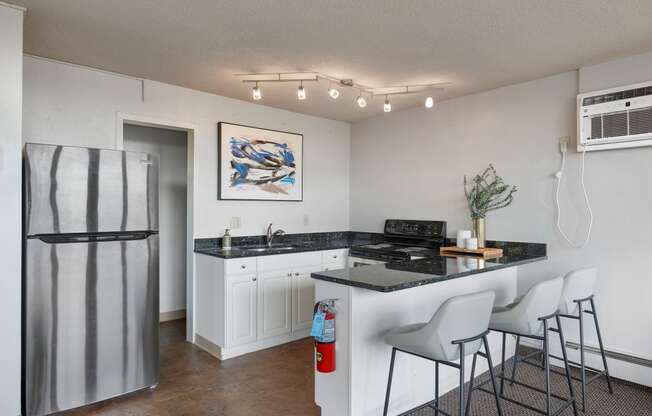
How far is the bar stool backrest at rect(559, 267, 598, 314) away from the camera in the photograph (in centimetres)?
260

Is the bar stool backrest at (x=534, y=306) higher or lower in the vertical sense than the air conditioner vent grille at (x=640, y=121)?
lower

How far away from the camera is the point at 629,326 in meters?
2.92

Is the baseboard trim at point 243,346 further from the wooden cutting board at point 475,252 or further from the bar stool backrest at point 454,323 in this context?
the bar stool backrest at point 454,323

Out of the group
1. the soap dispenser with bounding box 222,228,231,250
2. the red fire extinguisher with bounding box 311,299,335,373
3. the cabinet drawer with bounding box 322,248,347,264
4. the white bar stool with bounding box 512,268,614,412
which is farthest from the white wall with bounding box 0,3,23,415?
the white bar stool with bounding box 512,268,614,412

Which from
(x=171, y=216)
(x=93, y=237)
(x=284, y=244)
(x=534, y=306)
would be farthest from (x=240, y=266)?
(x=534, y=306)

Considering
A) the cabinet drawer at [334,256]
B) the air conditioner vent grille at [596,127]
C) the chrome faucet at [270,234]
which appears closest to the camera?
the air conditioner vent grille at [596,127]

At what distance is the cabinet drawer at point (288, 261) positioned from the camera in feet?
11.7

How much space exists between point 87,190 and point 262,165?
1.90 metres

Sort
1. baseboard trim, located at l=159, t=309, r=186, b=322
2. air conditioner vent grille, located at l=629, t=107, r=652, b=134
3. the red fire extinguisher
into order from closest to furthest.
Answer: the red fire extinguisher → air conditioner vent grille, located at l=629, t=107, r=652, b=134 → baseboard trim, located at l=159, t=309, r=186, b=322

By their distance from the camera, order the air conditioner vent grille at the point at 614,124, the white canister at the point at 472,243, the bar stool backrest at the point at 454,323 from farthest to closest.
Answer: the white canister at the point at 472,243 → the air conditioner vent grille at the point at 614,124 → the bar stool backrest at the point at 454,323

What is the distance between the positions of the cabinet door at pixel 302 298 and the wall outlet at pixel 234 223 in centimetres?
75

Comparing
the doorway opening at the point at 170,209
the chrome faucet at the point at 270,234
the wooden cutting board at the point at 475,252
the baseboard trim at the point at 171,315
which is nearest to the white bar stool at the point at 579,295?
the wooden cutting board at the point at 475,252

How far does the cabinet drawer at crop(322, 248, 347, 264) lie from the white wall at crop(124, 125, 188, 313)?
5.69ft

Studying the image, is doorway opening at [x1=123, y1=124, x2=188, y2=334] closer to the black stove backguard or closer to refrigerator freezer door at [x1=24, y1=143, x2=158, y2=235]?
refrigerator freezer door at [x1=24, y1=143, x2=158, y2=235]
